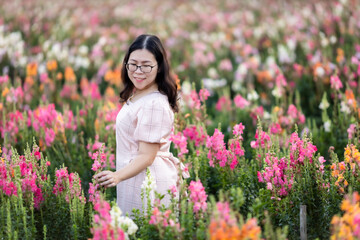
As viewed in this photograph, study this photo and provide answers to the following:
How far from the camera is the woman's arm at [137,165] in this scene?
8.08 feet

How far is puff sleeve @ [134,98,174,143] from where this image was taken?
2482mm

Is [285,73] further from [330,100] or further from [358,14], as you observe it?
[358,14]

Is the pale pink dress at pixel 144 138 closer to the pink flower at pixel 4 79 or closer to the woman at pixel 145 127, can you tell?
the woman at pixel 145 127

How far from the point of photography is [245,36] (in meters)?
8.92

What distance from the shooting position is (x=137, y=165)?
2.48 metres

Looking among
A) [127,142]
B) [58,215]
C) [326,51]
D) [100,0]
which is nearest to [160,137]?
[127,142]

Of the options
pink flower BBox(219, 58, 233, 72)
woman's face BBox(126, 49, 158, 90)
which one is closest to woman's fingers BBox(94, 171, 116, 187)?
woman's face BBox(126, 49, 158, 90)

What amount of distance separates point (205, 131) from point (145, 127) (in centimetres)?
121

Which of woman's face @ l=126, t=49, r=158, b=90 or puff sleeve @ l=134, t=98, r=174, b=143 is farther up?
woman's face @ l=126, t=49, r=158, b=90

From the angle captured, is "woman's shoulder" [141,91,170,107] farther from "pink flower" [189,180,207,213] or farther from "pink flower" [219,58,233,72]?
"pink flower" [219,58,233,72]

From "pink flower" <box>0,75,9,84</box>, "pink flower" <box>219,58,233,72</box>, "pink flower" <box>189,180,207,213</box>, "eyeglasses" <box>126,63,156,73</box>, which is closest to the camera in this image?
"pink flower" <box>189,180,207,213</box>

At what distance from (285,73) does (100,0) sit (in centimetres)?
898

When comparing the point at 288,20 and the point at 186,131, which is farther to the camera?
the point at 288,20

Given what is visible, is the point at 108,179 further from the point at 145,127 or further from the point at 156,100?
the point at 156,100
